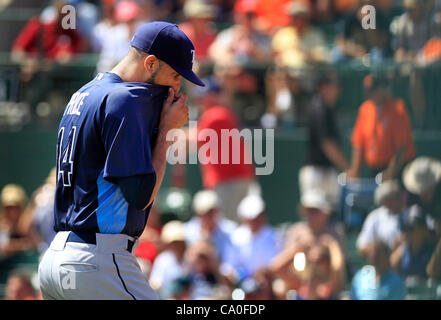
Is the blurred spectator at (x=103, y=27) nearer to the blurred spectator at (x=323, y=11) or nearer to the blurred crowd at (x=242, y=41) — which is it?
the blurred crowd at (x=242, y=41)

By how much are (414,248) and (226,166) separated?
2091 millimetres

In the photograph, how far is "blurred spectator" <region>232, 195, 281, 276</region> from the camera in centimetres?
659


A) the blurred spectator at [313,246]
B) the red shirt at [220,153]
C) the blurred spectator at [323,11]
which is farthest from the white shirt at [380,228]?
the blurred spectator at [323,11]

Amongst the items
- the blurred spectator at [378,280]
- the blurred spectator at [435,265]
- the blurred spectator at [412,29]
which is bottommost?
the blurred spectator at [378,280]

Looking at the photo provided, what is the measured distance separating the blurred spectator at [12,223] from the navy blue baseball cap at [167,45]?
Result: 428 centimetres

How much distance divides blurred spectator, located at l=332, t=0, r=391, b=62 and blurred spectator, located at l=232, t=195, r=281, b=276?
4.86 ft

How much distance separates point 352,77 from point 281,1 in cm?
143

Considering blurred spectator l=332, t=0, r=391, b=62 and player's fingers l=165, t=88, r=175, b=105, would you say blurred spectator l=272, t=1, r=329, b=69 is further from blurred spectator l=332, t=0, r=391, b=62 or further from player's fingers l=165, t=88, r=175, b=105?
player's fingers l=165, t=88, r=175, b=105

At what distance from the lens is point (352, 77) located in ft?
22.2

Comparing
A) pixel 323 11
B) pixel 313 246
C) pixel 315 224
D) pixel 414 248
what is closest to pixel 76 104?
pixel 414 248

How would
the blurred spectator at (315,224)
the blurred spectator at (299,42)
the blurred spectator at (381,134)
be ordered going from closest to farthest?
1. the blurred spectator at (381,134)
2. the blurred spectator at (315,224)
3. the blurred spectator at (299,42)

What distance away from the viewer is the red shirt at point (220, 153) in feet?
23.4

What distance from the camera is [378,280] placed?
5852mm

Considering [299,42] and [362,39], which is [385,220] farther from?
[299,42]
